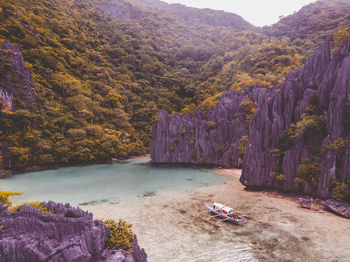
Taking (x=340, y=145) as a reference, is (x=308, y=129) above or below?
above

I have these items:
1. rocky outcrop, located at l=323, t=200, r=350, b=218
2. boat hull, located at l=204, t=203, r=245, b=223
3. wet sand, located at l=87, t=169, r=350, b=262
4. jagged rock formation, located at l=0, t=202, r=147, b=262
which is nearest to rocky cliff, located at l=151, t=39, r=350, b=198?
rocky outcrop, located at l=323, t=200, r=350, b=218

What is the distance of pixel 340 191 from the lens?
15906 mm

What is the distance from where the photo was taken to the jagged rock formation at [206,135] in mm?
39062

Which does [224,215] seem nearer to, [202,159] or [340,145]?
[340,145]

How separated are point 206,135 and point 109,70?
151ft

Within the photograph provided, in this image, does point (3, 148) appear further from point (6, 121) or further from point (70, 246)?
point (70, 246)

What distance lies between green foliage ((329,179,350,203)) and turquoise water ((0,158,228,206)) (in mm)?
13296

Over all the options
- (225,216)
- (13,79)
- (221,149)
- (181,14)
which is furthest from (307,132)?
(181,14)

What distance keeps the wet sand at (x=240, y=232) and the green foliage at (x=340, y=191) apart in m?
1.95

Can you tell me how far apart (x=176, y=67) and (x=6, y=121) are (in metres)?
69.8

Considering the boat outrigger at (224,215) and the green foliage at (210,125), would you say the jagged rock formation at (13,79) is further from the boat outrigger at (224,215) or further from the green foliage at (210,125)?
the boat outrigger at (224,215)

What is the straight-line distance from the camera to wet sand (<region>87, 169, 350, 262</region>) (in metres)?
10.8

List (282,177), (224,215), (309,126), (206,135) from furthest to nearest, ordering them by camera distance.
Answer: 1. (206,135)
2. (282,177)
3. (309,126)
4. (224,215)

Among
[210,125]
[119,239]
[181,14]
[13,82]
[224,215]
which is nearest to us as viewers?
[119,239]
